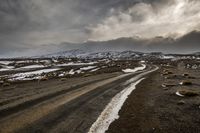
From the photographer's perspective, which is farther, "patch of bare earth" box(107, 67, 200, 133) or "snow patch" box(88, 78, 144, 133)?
"patch of bare earth" box(107, 67, 200, 133)

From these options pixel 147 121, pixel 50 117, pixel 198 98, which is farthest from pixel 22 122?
pixel 198 98

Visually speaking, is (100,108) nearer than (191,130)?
No

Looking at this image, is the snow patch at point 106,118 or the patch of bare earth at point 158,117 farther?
the patch of bare earth at point 158,117

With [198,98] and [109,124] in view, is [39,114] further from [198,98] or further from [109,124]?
[198,98]

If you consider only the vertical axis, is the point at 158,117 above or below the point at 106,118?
below

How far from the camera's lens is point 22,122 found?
11.2m

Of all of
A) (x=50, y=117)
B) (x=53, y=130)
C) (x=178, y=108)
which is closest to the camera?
(x=53, y=130)

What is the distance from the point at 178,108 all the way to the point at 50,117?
876 centimetres

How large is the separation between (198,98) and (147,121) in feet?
27.2

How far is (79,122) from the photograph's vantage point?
11.4m

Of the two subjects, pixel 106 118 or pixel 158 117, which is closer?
pixel 106 118

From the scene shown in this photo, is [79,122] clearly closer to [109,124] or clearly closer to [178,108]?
[109,124]

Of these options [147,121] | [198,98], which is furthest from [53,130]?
[198,98]

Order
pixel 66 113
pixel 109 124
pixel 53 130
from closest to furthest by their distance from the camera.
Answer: pixel 53 130, pixel 109 124, pixel 66 113
